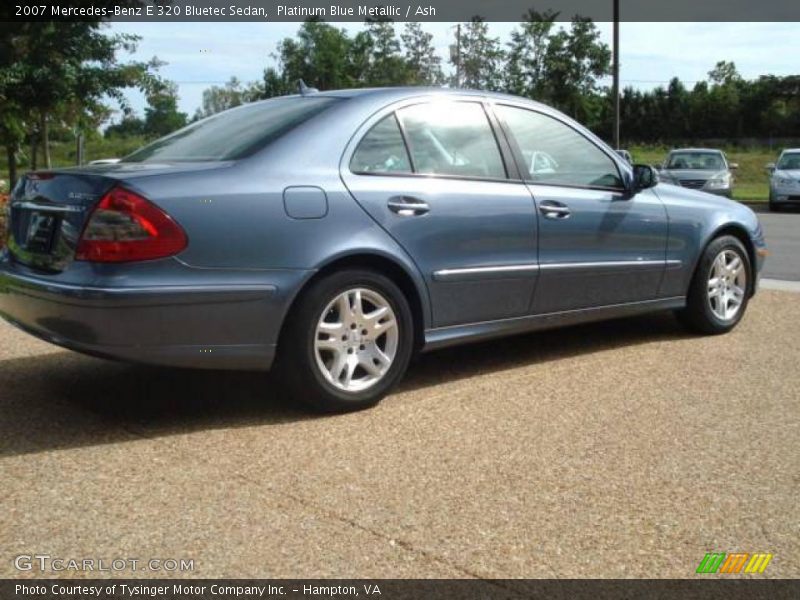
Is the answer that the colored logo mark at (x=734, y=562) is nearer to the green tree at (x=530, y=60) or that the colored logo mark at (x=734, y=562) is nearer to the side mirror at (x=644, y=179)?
the side mirror at (x=644, y=179)

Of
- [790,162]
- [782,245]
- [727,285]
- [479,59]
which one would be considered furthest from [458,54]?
[727,285]

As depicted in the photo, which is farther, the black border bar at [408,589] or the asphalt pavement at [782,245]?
the asphalt pavement at [782,245]

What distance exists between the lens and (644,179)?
574 centimetres

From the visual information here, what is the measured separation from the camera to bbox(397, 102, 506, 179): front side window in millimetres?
4754

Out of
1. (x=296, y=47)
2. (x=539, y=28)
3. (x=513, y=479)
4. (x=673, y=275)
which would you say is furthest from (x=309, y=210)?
(x=296, y=47)

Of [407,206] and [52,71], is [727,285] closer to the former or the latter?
[407,206]

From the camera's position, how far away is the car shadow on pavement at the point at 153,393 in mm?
4086

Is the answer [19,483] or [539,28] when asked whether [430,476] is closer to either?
[19,483]

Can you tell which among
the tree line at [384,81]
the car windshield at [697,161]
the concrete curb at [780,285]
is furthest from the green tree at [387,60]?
the concrete curb at [780,285]

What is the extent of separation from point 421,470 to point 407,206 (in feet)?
4.66

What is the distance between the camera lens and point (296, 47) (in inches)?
2466

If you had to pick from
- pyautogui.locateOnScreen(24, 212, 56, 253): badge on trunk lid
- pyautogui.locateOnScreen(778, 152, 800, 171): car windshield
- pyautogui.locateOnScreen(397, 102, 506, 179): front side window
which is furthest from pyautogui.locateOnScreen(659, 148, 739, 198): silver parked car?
pyautogui.locateOnScreen(24, 212, 56, 253): badge on trunk lid

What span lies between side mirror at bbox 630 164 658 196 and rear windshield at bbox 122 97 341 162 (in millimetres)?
2024

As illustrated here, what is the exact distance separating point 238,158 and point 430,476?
1.67 m
